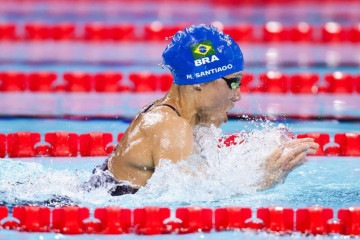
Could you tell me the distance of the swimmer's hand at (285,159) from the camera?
370 cm

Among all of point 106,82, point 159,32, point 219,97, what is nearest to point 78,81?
point 106,82

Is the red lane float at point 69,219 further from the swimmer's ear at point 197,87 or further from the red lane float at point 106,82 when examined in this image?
the red lane float at point 106,82

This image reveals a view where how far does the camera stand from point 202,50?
12.5ft

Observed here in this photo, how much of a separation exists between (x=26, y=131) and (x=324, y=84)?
2323 mm

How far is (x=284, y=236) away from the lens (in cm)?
359

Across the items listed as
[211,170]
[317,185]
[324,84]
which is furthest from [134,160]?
[324,84]

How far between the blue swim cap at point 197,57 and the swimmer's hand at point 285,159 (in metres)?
0.38

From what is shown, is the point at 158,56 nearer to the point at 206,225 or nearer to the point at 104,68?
the point at 104,68

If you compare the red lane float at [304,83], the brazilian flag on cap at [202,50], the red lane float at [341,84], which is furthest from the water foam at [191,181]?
the red lane float at [341,84]

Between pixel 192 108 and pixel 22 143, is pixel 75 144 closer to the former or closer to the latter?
pixel 22 143

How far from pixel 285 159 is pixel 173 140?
1.45ft

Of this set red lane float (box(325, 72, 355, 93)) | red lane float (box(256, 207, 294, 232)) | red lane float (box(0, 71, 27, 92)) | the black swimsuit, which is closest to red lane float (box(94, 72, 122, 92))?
red lane float (box(0, 71, 27, 92))

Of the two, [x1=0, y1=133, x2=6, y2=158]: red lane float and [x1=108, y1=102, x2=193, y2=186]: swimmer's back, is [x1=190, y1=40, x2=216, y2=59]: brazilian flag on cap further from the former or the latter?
[x1=0, y1=133, x2=6, y2=158]: red lane float

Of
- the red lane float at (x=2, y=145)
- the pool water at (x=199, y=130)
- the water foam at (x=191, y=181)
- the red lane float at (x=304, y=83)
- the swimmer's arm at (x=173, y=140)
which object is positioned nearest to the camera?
the swimmer's arm at (x=173, y=140)
